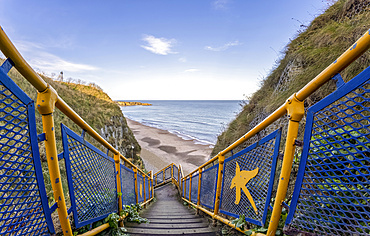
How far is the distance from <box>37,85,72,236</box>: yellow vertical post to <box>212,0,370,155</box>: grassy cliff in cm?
452

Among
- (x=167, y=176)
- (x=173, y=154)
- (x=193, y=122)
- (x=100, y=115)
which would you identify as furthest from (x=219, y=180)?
(x=193, y=122)

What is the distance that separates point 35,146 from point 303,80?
5.77 meters

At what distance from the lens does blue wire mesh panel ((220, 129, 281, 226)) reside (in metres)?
1.66

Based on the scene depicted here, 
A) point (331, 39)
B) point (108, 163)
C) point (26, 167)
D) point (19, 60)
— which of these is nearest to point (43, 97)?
point (19, 60)

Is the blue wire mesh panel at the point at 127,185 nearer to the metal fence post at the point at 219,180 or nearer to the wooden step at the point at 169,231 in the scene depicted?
the wooden step at the point at 169,231

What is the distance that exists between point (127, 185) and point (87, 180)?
53.4 inches

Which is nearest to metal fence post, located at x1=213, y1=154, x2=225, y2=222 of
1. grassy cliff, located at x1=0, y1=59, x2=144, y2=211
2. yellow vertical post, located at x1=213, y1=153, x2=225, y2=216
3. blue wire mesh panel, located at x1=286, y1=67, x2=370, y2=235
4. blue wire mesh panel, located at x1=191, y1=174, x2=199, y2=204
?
yellow vertical post, located at x1=213, y1=153, x2=225, y2=216

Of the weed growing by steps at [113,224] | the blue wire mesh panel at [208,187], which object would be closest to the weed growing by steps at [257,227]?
the blue wire mesh panel at [208,187]

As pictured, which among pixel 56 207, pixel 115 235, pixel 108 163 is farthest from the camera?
pixel 108 163

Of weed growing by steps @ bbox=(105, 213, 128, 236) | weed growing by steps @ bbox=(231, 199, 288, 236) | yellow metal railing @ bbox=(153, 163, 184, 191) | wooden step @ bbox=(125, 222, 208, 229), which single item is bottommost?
yellow metal railing @ bbox=(153, 163, 184, 191)

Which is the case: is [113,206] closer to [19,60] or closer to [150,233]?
[150,233]

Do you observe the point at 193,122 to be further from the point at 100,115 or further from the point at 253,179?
the point at 253,179

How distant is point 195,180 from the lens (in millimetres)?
4305

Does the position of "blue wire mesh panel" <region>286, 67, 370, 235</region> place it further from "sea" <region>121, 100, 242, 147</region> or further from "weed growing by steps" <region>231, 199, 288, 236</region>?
"sea" <region>121, 100, 242, 147</region>
